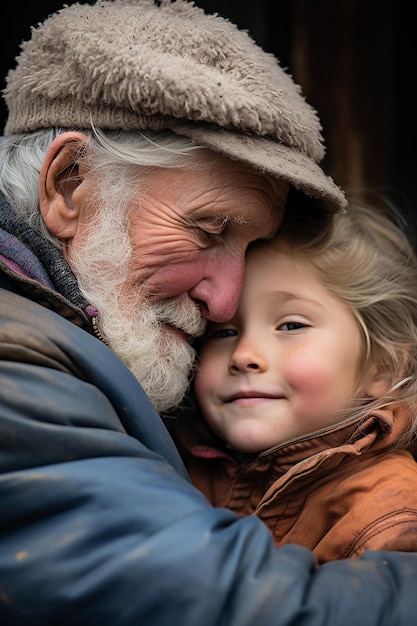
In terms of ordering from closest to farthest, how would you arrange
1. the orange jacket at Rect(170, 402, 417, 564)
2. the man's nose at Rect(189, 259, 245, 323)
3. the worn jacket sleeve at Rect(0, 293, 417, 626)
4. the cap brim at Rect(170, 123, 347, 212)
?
the worn jacket sleeve at Rect(0, 293, 417, 626), the orange jacket at Rect(170, 402, 417, 564), the cap brim at Rect(170, 123, 347, 212), the man's nose at Rect(189, 259, 245, 323)

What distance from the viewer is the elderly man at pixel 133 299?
1267mm

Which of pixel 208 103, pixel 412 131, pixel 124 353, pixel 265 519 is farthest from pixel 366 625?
pixel 412 131

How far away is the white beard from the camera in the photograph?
195cm

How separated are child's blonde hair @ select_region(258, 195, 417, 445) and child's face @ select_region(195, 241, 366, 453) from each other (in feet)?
0.13

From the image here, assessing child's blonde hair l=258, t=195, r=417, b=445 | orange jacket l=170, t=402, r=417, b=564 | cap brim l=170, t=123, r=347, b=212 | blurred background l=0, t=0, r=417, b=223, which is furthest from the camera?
blurred background l=0, t=0, r=417, b=223

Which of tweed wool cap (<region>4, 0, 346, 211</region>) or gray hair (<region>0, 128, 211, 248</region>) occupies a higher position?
tweed wool cap (<region>4, 0, 346, 211</region>)

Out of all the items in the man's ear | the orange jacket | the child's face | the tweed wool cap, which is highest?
the tweed wool cap

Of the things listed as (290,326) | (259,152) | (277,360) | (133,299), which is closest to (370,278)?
(290,326)

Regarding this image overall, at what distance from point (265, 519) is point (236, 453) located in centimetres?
32

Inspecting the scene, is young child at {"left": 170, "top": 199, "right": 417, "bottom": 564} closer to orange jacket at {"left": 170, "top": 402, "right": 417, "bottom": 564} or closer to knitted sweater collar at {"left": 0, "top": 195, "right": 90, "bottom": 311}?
orange jacket at {"left": 170, "top": 402, "right": 417, "bottom": 564}

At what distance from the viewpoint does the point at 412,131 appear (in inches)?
142

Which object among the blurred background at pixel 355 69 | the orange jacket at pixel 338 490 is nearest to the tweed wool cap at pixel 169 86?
the orange jacket at pixel 338 490

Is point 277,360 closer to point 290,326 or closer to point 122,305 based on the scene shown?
point 290,326

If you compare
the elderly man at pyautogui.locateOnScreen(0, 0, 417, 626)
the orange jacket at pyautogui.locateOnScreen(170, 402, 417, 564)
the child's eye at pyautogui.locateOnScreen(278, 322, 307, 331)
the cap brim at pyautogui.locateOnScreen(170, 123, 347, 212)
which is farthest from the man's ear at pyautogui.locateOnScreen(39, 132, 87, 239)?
the orange jacket at pyautogui.locateOnScreen(170, 402, 417, 564)
